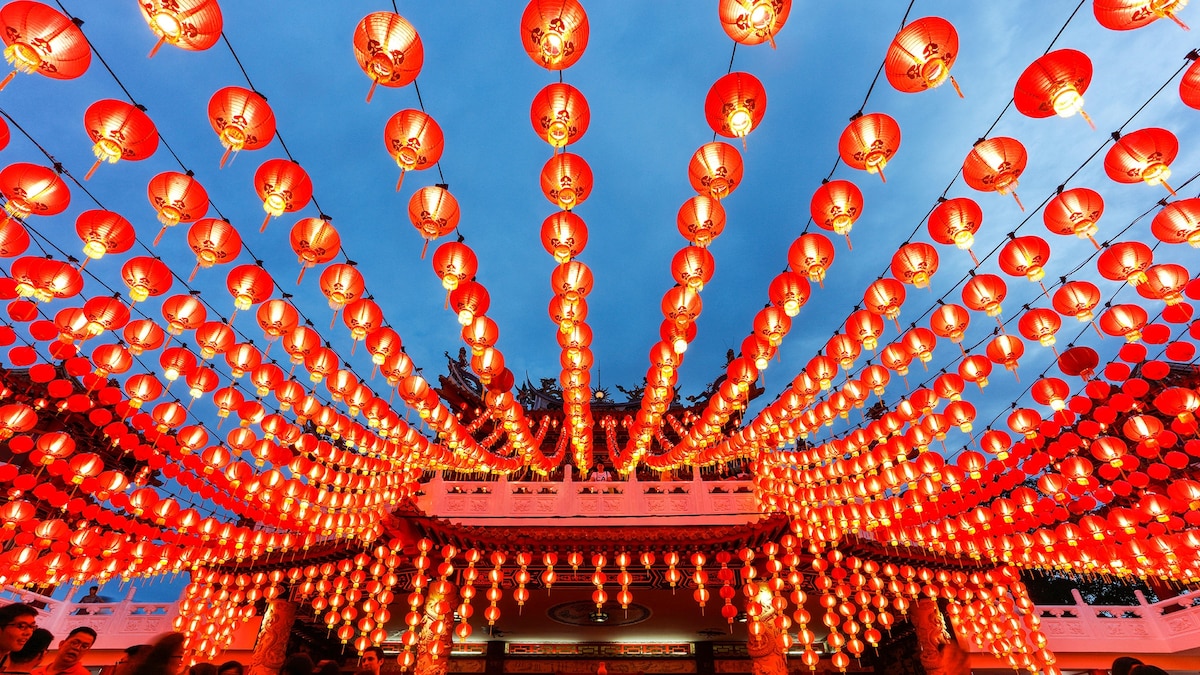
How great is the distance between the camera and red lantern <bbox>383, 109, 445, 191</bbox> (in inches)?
158

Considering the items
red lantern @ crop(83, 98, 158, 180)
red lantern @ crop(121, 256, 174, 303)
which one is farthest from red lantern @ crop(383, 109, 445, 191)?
red lantern @ crop(121, 256, 174, 303)

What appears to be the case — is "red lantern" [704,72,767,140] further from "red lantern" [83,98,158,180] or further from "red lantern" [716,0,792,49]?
"red lantern" [83,98,158,180]

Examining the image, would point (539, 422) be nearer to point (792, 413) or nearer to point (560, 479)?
point (560, 479)

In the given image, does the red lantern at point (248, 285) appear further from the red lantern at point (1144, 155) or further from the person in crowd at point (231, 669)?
the red lantern at point (1144, 155)

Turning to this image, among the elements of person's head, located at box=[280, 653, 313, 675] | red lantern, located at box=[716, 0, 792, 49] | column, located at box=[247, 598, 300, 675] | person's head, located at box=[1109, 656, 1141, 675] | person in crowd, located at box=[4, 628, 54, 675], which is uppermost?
red lantern, located at box=[716, 0, 792, 49]

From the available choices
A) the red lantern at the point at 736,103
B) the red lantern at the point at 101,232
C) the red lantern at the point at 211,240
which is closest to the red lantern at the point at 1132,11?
the red lantern at the point at 736,103

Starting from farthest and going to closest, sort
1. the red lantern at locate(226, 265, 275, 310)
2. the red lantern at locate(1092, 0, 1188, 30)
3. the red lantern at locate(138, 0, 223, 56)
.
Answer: the red lantern at locate(226, 265, 275, 310) → the red lantern at locate(138, 0, 223, 56) → the red lantern at locate(1092, 0, 1188, 30)

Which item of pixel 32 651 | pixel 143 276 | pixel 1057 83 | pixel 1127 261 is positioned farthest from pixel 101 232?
pixel 1127 261

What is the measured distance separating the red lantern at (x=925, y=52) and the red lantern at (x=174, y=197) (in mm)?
4994

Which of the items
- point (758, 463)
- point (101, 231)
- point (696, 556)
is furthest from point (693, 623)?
point (101, 231)

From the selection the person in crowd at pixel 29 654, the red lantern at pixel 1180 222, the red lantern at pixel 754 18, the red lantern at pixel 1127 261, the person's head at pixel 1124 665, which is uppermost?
the red lantern at pixel 754 18

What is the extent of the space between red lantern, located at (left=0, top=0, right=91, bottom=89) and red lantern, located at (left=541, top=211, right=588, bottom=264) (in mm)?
3091

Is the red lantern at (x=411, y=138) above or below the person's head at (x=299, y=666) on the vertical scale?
above

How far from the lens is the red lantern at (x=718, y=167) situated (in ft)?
13.8
